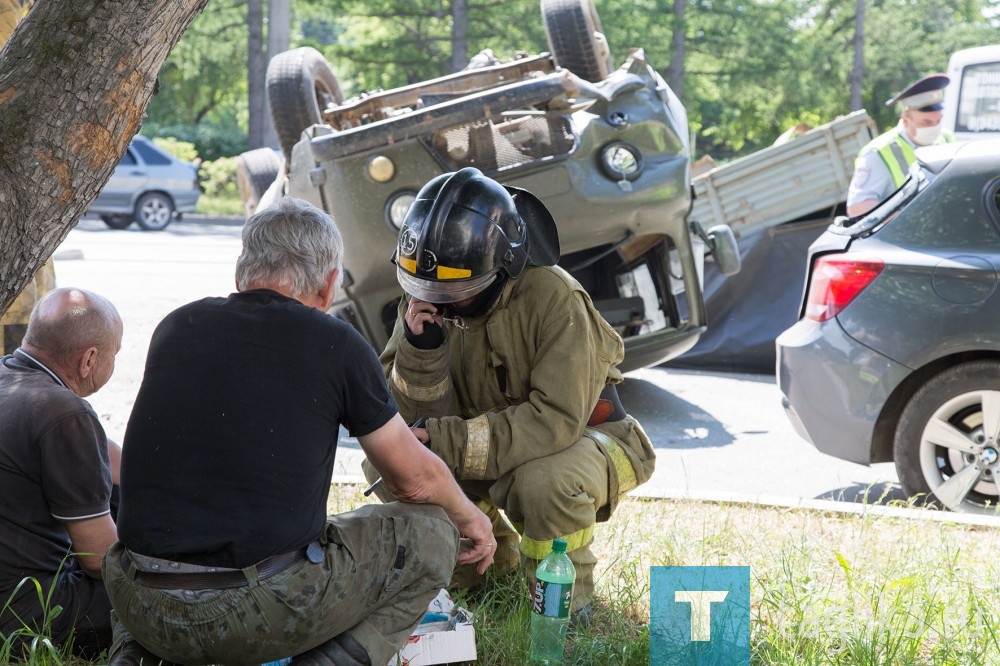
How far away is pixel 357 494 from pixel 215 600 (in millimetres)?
2123

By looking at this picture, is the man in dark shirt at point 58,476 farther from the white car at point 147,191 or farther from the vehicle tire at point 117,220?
the vehicle tire at point 117,220

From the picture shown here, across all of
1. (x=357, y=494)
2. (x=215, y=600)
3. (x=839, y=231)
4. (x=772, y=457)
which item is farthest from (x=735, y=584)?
(x=772, y=457)

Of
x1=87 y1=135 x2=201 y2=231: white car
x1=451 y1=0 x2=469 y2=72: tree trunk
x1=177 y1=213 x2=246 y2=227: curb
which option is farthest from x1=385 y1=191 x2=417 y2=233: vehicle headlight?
x1=451 y1=0 x2=469 y2=72: tree trunk

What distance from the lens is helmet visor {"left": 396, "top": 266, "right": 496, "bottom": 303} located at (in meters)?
Result: 3.56

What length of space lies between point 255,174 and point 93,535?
5548mm

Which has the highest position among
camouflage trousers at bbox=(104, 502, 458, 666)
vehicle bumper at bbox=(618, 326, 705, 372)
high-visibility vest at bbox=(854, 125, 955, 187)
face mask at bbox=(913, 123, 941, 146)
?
face mask at bbox=(913, 123, 941, 146)

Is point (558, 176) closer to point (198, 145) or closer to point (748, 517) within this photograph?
point (748, 517)

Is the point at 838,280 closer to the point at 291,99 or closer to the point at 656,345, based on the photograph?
the point at 656,345

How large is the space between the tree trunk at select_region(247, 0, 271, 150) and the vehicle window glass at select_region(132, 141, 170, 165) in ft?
20.2

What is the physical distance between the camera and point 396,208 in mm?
6102

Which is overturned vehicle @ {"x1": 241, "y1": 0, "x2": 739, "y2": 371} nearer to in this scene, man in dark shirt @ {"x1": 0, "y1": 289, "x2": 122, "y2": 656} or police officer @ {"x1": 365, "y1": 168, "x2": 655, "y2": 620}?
police officer @ {"x1": 365, "y1": 168, "x2": 655, "y2": 620}

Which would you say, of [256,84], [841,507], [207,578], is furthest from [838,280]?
[256,84]

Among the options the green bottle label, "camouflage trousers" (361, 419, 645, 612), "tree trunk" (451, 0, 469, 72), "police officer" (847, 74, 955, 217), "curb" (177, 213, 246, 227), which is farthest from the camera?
"tree trunk" (451, 0, 469, 72)

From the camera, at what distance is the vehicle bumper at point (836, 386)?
508 centimetres
